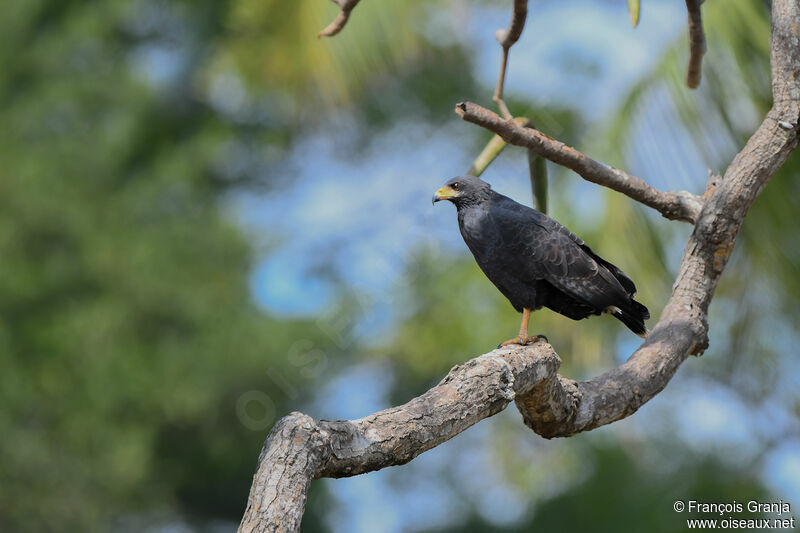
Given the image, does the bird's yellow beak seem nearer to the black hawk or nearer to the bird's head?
the bird's head

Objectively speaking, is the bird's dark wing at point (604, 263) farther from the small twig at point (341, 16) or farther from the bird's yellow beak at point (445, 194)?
the small twig at point (341, 16)

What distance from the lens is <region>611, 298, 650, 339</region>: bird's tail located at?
349cm

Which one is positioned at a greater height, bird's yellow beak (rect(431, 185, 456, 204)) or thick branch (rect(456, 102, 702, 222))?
bird's yellow beak (rect(431, 185, 456, 204))

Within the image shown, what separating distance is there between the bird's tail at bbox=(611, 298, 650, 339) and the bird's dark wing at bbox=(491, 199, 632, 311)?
6cm

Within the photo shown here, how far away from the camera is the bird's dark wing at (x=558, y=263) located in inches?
135

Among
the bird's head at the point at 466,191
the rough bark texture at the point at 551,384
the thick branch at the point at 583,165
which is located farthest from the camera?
the bird's head at the point at 466,191

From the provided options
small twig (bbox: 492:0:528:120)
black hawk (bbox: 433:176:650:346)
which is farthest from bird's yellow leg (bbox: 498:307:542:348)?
small twig (bbox: 492:0:528:120)

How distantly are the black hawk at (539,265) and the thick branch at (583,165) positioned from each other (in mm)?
287

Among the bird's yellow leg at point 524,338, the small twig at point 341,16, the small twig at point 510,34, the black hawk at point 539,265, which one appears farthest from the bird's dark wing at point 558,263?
the small twig at point 341,16

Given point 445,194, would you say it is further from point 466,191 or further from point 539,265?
point 539,265

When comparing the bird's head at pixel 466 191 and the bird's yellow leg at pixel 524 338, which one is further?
the bird's head at pixel 466 191

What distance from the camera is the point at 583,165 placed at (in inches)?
126

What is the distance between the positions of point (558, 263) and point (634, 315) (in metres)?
0.39

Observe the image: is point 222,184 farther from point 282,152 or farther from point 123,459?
point 123,459
